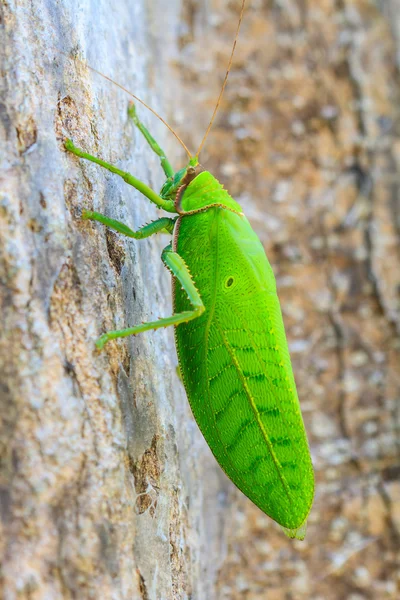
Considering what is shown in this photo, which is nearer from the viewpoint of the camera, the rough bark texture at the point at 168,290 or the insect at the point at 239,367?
the rough bark texture at the point at 168,290

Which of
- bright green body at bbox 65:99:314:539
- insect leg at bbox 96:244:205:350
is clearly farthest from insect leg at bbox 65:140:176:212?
insect leg at bbox 96:244:205:350

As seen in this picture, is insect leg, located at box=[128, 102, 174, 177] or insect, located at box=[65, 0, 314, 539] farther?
insect leg, located at box=[128, 102, 174, 177]

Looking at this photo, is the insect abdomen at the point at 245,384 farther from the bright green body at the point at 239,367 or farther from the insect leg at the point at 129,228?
the insect leg at the point at 129,228

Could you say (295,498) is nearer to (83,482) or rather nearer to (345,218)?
(83,482)

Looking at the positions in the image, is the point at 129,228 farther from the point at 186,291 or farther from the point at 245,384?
the point at 245,384

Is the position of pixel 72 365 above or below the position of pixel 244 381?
above

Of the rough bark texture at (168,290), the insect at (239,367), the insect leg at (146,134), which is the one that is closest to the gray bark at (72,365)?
the rough bark texture at (168,290)

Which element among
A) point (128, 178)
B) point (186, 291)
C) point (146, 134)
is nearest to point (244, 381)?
point (186, 291)

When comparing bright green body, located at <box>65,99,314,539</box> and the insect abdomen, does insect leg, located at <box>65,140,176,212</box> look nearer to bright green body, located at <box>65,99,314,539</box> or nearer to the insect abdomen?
bright green body, located at <box>65,99,314,539</box>
